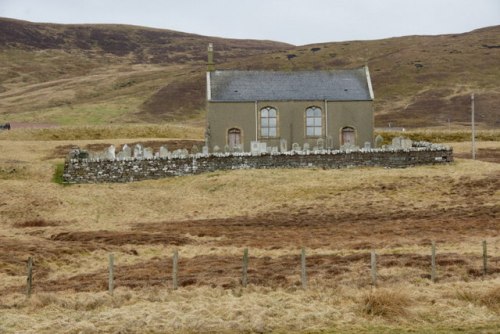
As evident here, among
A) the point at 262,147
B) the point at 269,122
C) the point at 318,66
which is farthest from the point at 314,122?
the point at 318,66

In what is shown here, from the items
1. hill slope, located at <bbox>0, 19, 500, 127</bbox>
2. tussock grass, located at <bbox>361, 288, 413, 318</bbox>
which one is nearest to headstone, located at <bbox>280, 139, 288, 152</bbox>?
tussock grass, located at <bbox>361, 288, 413, 318</bbox>

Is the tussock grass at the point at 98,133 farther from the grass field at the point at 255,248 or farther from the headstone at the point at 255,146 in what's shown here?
the headstone at the point at 255,146

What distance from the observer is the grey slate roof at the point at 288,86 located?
61062 mm

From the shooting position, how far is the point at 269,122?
61.1 m

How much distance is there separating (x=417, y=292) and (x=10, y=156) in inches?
1897

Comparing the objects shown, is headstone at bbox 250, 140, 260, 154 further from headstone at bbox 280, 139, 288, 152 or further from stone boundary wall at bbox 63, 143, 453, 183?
headstone at bbox 280, 139, 288, 152

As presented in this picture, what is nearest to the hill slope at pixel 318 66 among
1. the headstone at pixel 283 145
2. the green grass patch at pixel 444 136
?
the green grass patch at pixel 444 136

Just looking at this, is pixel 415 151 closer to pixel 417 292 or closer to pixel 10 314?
pixel 417 292

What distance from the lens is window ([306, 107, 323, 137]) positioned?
61.5 meters

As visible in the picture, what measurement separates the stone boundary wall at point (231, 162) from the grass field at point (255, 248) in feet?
5.55

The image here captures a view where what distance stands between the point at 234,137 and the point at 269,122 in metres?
3.47

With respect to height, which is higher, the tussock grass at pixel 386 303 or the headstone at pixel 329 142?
the headstone at pixel 329 142

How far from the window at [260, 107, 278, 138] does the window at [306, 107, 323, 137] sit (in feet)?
9.72

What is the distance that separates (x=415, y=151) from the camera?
54094 mm
